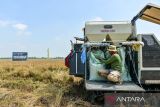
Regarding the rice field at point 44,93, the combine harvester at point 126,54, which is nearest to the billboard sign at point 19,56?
the rice field at point 44,93

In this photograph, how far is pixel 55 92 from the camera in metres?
13.5

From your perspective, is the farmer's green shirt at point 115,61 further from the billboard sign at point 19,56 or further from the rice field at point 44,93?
the billboard sign at point 19,56

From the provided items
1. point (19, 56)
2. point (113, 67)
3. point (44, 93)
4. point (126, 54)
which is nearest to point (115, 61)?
point (113, 67)

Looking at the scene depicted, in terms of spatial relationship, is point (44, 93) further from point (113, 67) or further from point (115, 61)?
point (115, 61)

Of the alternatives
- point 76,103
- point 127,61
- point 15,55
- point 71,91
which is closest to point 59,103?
point 76,103

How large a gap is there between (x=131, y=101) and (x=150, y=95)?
546mm

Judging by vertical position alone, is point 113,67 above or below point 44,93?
above

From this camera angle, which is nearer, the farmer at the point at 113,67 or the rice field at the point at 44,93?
the farmer at the point at 113,67

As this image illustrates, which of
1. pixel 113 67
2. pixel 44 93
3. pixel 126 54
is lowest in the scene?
pixel 44 93

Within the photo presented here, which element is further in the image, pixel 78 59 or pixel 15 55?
pixel 15 55

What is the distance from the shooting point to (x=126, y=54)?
1283cm

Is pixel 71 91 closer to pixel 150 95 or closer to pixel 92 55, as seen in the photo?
pixel 92 55

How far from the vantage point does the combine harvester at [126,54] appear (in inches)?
475

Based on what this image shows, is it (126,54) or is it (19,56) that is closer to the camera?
(126,54)
